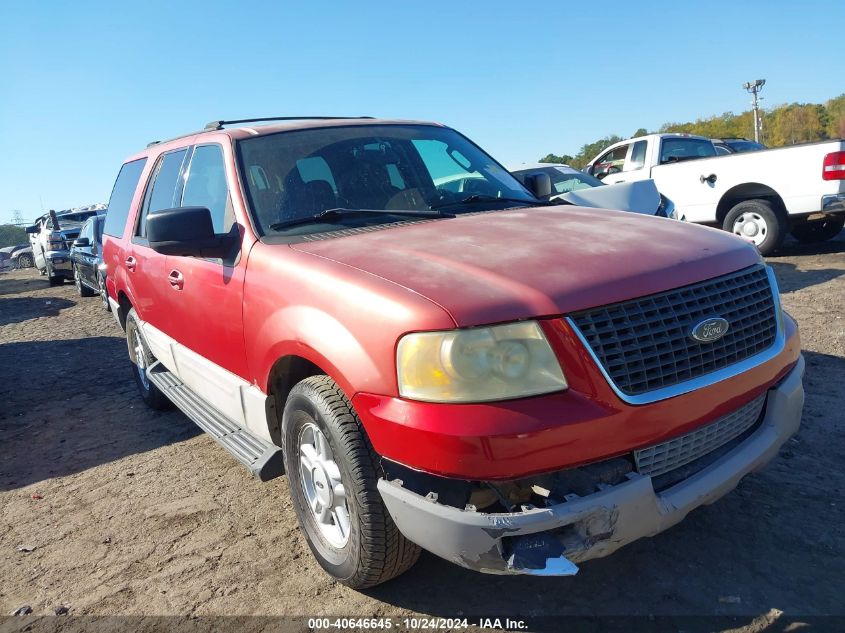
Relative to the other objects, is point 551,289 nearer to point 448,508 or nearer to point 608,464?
point 608,464

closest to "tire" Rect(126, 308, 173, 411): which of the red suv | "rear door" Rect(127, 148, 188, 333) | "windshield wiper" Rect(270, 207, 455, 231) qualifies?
"rear door" Rect(127, 148, 188, 333)

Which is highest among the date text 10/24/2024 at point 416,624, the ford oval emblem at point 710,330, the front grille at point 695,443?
the ford oval emblem at point 710,330

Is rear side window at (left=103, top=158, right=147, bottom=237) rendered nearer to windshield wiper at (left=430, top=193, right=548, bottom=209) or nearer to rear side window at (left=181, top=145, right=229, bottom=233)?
rear side window at (left=181, top=145, right=229, bottom=233)

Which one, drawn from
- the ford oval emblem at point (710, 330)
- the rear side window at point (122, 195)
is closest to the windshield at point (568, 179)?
the rear side window at point (122, 195)

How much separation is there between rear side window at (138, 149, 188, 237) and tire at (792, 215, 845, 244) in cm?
943

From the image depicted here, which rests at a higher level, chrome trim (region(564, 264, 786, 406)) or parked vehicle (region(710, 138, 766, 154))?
parked vehicle (region(710, 138, 766, 154))

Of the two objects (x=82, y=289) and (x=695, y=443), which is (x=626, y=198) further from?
(x=82, y=289)

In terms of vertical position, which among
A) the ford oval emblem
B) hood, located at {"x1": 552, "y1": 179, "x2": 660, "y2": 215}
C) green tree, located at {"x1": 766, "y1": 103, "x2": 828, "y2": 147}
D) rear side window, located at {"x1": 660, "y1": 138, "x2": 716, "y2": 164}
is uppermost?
green tree, located at {"x1": 766, "y1": 103, "x2": 828, "y2": 147}

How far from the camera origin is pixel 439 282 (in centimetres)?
216

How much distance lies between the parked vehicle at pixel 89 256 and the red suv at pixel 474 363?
30.6ft

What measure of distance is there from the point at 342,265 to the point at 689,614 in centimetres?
179

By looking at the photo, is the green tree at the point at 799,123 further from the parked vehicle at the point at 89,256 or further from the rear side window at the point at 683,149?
the parked vehicle at the point at 89,256

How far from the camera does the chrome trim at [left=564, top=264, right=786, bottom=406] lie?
2.02 metres

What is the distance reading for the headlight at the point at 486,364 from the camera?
1983 millimetres
